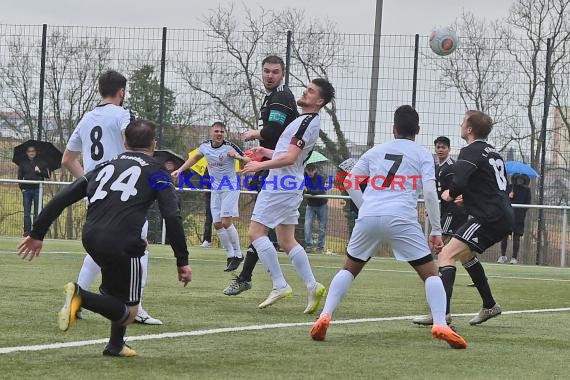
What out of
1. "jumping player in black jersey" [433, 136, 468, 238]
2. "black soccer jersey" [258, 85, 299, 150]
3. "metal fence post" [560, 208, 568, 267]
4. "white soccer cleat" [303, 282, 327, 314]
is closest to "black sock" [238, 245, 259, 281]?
"black soccer jersey" [258, 85, 299, 150]

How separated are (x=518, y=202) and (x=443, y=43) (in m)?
3.49

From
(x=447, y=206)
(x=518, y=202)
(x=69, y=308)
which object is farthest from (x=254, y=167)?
(x=518, y=202)

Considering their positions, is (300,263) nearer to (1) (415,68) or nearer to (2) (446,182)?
(2) (446,182)

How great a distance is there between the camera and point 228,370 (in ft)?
19.2

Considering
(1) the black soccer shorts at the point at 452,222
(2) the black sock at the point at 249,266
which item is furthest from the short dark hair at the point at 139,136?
(1) the black soccer shorts at the point at 452,222

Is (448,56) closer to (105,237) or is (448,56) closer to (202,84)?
(202,84)

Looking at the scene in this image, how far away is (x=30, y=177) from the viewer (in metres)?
23.3

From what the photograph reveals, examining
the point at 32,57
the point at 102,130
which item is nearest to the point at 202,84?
the point at 32,57

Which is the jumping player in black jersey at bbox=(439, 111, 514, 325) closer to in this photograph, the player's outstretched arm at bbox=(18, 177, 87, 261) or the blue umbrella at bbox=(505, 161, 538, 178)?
the player's outstretched arm at bbox=(18, 177, 87, 261)

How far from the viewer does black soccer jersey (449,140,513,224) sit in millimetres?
8383

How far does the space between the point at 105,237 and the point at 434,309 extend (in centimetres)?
237

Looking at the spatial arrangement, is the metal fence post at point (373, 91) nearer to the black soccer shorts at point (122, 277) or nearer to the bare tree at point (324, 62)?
the bare tree at point (324, 62)

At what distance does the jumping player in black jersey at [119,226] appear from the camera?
609 cm

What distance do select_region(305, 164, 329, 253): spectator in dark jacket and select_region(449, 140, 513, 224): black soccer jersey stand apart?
13355 mm
